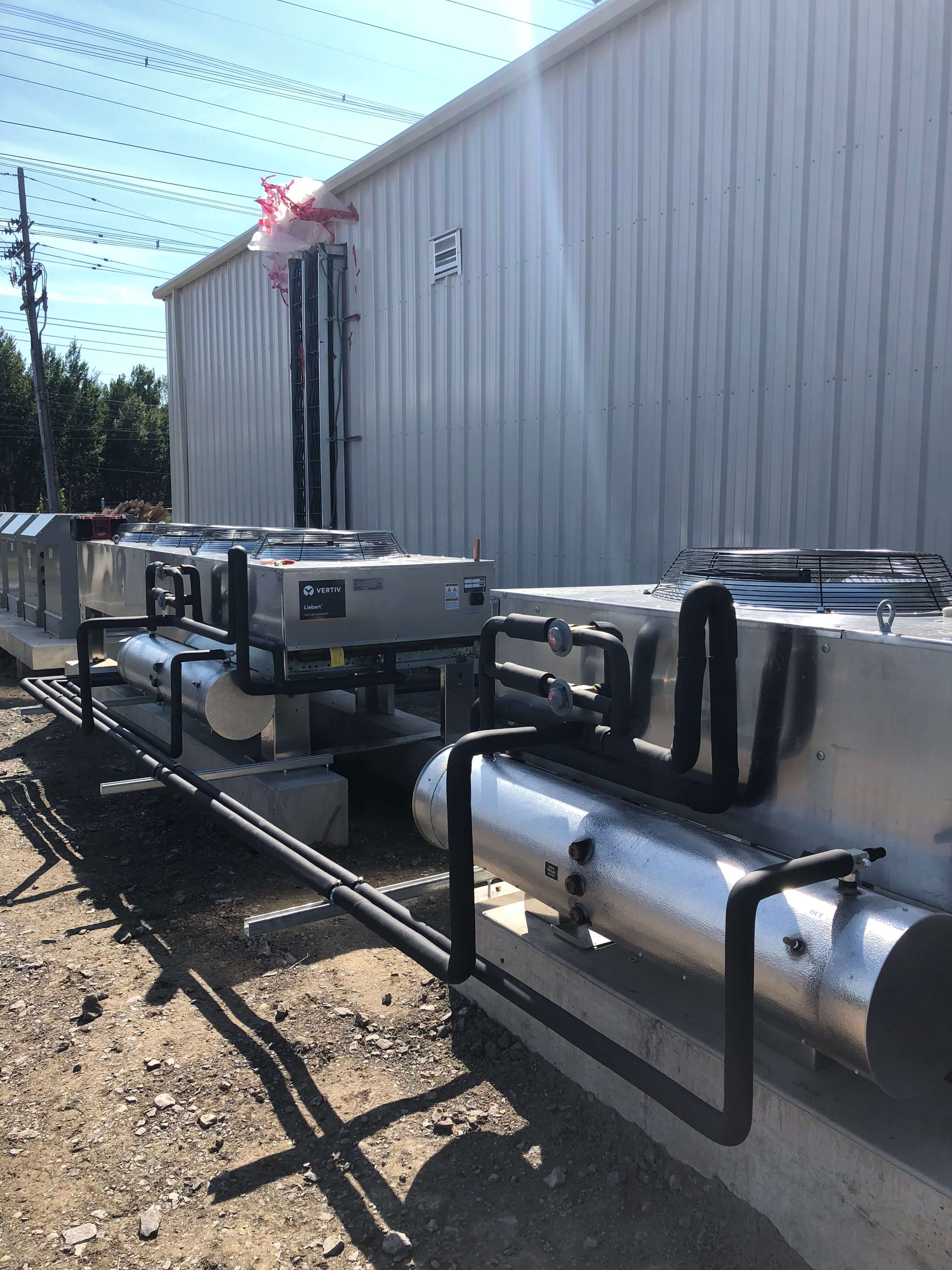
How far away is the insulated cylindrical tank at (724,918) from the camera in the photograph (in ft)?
5.73

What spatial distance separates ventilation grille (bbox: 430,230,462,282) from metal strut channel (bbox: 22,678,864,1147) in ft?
17.5

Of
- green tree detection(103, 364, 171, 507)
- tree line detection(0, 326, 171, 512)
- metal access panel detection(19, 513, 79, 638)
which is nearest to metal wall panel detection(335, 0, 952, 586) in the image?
metal access panel detection(19, 513, 79, 638)

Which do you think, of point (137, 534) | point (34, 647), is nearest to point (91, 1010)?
point (137, 534)

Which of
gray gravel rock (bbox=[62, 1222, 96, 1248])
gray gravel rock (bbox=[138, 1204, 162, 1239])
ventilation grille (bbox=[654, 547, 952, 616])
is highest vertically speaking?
ventilation grille (bbox=[654, 547, 952, 616])

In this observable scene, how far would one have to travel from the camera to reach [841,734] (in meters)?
1.99

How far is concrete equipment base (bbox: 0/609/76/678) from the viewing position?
8.30 metres

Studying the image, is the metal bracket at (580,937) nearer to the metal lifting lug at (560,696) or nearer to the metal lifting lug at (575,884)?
the metal lifting lug at (575,884)

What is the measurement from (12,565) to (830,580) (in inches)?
386

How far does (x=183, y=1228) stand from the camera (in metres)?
2.19

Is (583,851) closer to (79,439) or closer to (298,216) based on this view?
(298,216)

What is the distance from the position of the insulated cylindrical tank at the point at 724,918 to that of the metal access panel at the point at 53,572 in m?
6.97

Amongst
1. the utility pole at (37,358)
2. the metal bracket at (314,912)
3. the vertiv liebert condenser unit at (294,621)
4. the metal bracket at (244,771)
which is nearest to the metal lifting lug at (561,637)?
the metal bracket at (314,912)

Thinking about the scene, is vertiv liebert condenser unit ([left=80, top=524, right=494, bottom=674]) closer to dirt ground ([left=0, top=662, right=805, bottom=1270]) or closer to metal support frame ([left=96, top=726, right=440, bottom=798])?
metal support frame ([left=96, top=726, right=440, bottom=798])

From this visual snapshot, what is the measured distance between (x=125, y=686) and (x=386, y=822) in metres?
3.12
